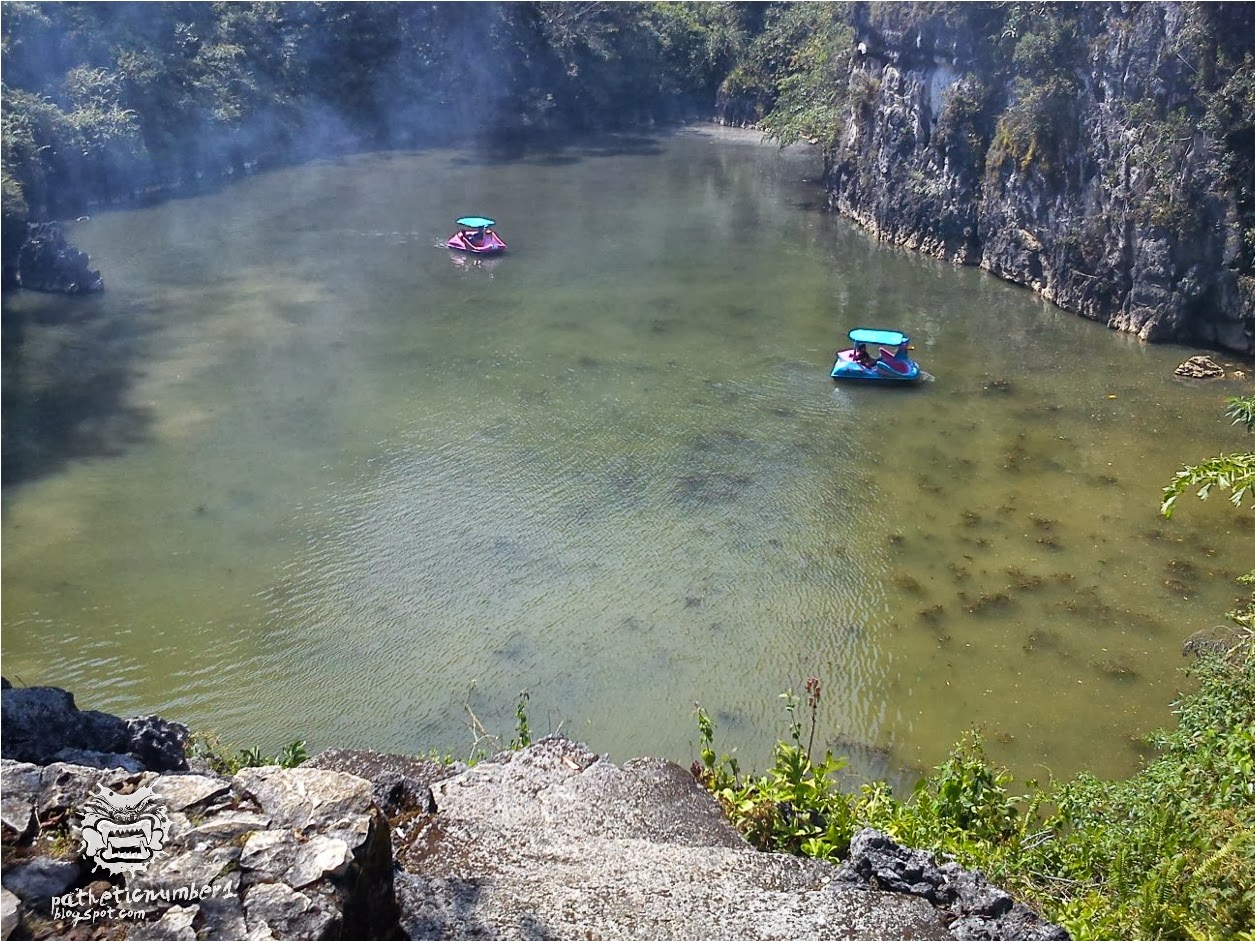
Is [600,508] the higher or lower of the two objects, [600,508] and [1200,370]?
the lower

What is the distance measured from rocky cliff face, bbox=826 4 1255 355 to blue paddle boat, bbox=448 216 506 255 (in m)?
9.14

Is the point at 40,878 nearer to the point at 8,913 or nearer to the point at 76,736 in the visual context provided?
the point at 8,913

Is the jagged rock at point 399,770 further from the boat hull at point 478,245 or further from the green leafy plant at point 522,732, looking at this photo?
the boat hull at point 478,245

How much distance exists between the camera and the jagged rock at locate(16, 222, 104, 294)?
21203 millimetres

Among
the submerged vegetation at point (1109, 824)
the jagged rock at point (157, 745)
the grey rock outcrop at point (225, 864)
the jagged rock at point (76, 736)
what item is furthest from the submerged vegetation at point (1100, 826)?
the jagged rock at point (76, 736)

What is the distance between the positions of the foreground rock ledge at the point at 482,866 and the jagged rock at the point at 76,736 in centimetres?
114

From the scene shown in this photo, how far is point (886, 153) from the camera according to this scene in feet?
83.8

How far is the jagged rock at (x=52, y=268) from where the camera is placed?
835 inches

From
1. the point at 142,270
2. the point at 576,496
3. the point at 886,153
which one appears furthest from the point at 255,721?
the point at 886,153

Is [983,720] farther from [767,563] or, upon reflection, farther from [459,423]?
[459,423]

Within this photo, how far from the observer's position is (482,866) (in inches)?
222

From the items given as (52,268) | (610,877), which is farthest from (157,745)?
(52,268)

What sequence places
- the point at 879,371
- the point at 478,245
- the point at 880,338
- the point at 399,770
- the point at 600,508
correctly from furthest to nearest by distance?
the point at 478,245, the point at 879,371, the point at 880,338, the point at 600,508, the point at 399,770

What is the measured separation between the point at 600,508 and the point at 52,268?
45.6 feet
